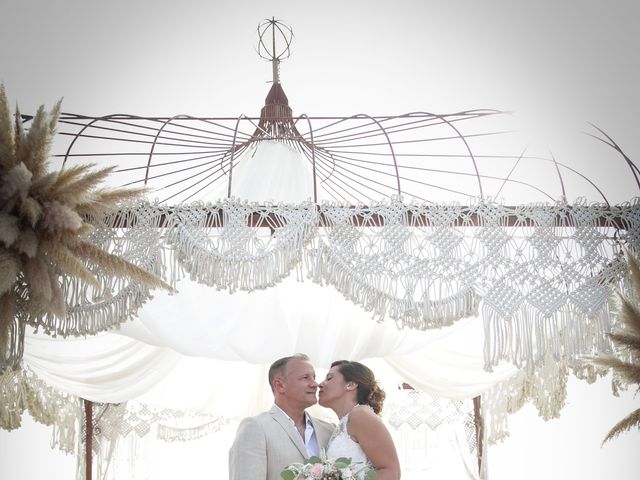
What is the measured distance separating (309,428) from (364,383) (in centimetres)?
35

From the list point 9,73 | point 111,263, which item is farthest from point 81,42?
point 111,263

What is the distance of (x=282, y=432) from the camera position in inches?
161

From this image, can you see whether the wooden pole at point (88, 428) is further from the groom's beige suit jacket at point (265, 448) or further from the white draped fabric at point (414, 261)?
the white draped fabric at point (414, 261)

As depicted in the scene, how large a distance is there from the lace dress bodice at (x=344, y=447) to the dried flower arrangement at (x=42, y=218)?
1230mm

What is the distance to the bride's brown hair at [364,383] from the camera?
441 cm

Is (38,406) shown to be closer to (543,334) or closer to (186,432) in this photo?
(186,432)

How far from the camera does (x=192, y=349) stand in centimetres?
455

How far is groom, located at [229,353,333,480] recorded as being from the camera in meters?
3.93

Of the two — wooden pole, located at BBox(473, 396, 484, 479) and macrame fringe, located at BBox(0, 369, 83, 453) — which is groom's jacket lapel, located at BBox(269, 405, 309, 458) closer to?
macrame fringe, located at BBox(0, 369, 83, 453)

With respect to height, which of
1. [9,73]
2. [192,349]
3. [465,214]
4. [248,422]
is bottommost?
[248,422]

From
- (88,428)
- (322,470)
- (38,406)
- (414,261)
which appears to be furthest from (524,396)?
(38,406)

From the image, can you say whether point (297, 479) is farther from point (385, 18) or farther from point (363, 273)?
point (385, 18)

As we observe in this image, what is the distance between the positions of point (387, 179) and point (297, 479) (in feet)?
11.7

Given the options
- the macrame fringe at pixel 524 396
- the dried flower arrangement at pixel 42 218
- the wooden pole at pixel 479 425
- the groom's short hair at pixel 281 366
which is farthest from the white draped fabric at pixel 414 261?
the wooden pole at pixel 479 425
